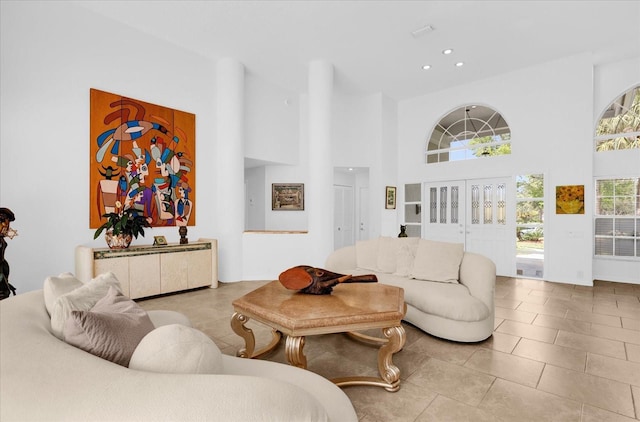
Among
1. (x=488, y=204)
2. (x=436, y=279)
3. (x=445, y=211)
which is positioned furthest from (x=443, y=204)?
(x=436, y=279)

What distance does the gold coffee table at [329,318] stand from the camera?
2148mm

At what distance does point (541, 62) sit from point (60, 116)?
7917 millimetres

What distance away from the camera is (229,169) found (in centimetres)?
582

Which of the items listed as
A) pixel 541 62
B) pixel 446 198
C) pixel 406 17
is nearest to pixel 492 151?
pixel 446 198

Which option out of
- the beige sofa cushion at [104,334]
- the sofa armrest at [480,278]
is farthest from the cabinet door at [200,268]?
the beige sofa cushion at [104,334]

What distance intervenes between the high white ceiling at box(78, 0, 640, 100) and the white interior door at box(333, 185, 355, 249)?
2.92 meters

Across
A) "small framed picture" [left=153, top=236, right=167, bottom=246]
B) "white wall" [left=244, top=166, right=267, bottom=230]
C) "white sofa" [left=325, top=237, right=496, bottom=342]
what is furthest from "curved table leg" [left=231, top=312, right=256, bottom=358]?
"white wall" [left=244, top=166, right=267, bottom=230]

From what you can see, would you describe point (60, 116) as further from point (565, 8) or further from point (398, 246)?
point (565, 8)

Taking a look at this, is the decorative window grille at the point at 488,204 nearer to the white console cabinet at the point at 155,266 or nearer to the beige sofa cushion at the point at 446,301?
the beige sofa cushion at the point at 446,301

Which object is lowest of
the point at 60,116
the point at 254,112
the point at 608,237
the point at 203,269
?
the point at 203,269

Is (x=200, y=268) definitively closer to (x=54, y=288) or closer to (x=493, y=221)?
(x=54, y=288)

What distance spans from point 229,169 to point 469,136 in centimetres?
514

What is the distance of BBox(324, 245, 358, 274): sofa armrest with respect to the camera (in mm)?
4402

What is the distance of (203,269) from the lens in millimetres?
5285
